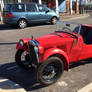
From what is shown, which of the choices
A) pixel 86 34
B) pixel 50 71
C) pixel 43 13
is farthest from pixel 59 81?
pixel 43 13

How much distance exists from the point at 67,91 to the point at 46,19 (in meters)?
10.2

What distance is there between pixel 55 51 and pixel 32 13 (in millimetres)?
9060

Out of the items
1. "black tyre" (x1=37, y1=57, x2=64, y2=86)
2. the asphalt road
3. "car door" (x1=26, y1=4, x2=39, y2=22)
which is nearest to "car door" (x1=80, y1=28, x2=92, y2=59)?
the asphalt road

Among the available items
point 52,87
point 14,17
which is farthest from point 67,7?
point 52,87

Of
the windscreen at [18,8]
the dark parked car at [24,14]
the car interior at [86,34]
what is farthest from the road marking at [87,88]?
the windscreen at [18,8]

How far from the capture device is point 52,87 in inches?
151

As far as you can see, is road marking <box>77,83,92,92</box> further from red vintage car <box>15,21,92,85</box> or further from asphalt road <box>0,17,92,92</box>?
red vintage car <box>15,21,92,85</box>

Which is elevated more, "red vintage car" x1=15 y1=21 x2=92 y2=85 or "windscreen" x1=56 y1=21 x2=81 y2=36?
"windscreen" x1=56 y1=21 x2=81 y2=36

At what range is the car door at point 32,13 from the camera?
12.3 meters

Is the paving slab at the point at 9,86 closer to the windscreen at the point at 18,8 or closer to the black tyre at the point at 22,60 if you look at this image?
the black tyre at the point at 22,60

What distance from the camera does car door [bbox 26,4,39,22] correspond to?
12320mm

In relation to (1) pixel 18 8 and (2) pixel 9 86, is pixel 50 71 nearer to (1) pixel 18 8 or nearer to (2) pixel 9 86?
(2) pixel 9 86

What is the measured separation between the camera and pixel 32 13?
12.4 meters

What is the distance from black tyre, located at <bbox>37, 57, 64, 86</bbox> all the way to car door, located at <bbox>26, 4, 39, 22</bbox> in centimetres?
891
